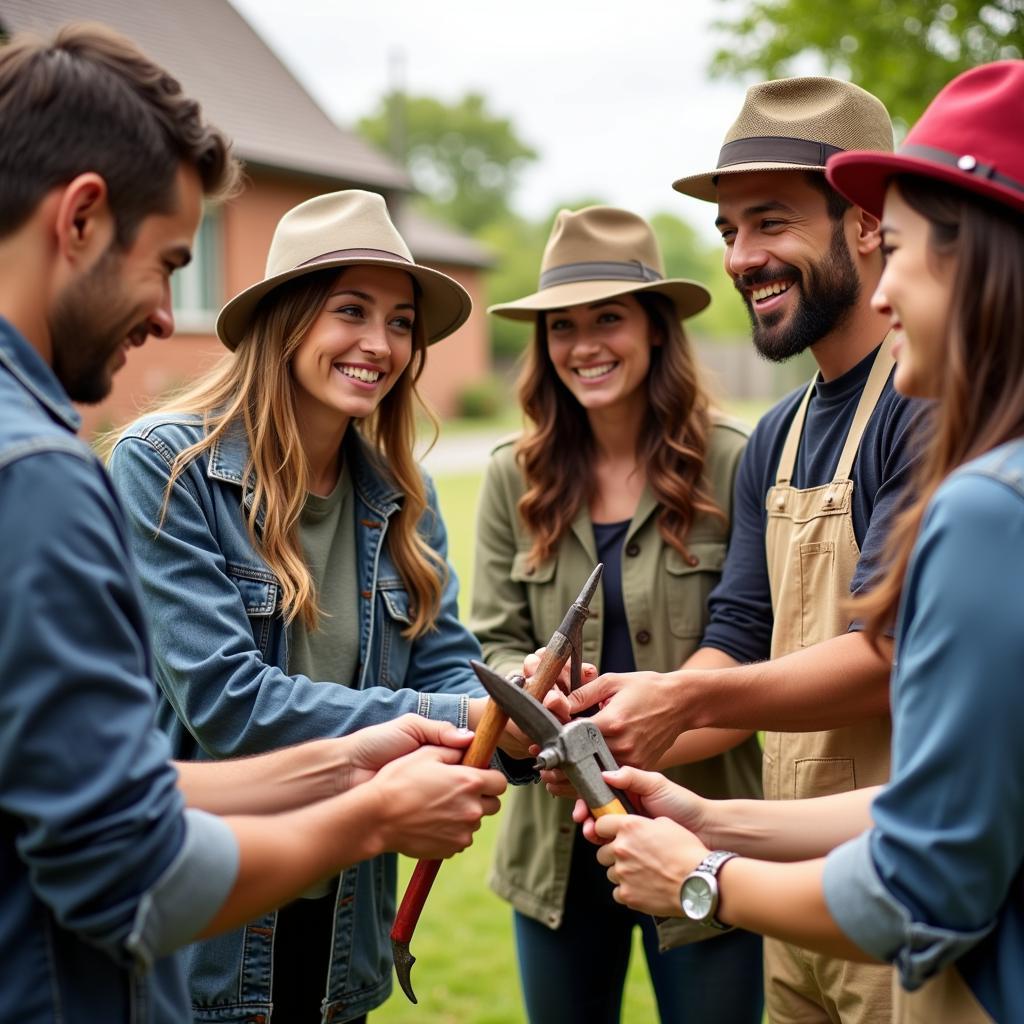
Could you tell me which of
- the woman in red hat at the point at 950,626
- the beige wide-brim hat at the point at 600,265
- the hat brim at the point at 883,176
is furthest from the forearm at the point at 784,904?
the beige wide-brim hat at the point at 600,265

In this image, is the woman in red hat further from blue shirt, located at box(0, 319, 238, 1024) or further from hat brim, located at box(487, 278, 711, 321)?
hat brim, located at box(487, 278, 711, 321)

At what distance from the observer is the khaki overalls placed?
2840mm

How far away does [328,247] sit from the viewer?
3080 millimetres

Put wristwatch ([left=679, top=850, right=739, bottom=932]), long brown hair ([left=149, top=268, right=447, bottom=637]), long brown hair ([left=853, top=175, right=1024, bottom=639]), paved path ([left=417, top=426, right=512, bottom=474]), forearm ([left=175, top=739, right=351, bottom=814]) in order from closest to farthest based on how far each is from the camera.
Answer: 1. long brown hair ([left=853, top=175, right=1024, bottom=639])
2. wristwatch ([left=679, top=850, right=739, bottom=932])
3. forearm ([left=175, top=739, right=351, bottom=814])
4. long brown hair ([left=149, top=268, right=447, bottom=637])
5. paved path ([left=417, top=426, right=512, bottom=474])

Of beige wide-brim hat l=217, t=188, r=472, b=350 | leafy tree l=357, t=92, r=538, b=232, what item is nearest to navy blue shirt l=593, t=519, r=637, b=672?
beige wide-brim hat l=217, t=188, r=472, b=350

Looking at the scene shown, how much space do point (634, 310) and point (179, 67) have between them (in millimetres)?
18526

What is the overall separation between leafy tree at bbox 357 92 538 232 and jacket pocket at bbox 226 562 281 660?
72330mm

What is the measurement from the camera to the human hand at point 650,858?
212cm

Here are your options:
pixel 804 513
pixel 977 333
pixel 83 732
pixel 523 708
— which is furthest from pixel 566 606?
pixel 83 732

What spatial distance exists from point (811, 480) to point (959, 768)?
5.12 ft

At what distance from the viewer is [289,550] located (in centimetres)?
296

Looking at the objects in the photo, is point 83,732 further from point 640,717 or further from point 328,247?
point 328,247

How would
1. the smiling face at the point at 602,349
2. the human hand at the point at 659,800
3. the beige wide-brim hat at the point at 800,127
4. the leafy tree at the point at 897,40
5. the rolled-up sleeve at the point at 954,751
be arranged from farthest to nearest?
the leafy tree at the point at 897,40
the smiling face at the point at 602,349
the beige wide-brim hat at the point at 800,127
the human hand at the point at 659,800
the rolled-up sleeve at the point at 954,751

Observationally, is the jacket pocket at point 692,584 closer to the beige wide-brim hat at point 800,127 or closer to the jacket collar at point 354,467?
the jacket collar at point 354,467
